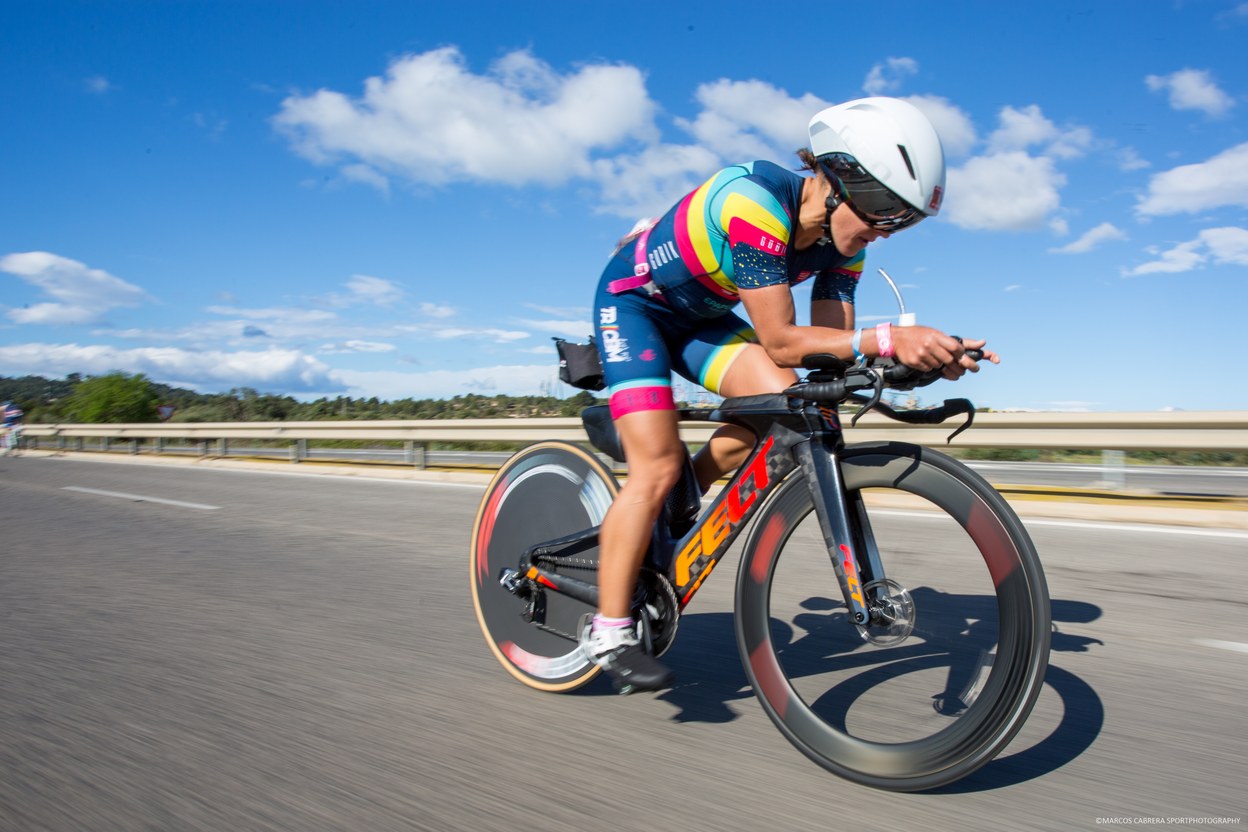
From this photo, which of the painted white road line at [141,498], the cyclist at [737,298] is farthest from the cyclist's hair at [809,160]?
the painted white road line at [141,498]

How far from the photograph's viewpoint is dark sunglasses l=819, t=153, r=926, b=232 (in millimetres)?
2295

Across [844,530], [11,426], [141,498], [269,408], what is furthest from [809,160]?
[11,426]

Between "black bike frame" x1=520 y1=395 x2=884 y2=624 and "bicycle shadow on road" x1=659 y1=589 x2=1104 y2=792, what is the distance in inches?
8.8

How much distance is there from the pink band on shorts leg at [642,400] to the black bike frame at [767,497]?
0.34 ft

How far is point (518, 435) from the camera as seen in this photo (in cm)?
1208

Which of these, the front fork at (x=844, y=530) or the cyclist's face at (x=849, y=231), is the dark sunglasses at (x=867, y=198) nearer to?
the cyclist's face at (x=849, y=231)

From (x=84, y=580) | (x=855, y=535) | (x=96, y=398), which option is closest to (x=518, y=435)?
(x=84, y=580)

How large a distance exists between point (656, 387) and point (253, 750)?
1.69 m

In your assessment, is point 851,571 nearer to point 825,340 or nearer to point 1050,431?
point 825,340

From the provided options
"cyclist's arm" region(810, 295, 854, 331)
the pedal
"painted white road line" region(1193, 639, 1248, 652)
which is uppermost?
"cyclist's arm" region(810, 295, 854, 331)

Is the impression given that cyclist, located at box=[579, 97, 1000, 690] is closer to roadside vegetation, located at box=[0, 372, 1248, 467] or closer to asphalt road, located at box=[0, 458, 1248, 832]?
asphalt road, located at box=[0, 458, 1248, 832]

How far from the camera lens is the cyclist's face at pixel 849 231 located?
2.49 meters

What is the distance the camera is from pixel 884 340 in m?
2.19

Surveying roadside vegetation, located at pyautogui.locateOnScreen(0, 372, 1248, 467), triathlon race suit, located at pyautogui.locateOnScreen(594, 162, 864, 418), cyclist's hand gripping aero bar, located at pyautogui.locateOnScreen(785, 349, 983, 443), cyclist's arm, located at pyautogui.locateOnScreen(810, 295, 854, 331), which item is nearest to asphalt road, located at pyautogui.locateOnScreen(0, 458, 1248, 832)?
cyclist's hand gripping aero bar, located at pyautogui.locateOnScreen(785, 349, 983, 443)
